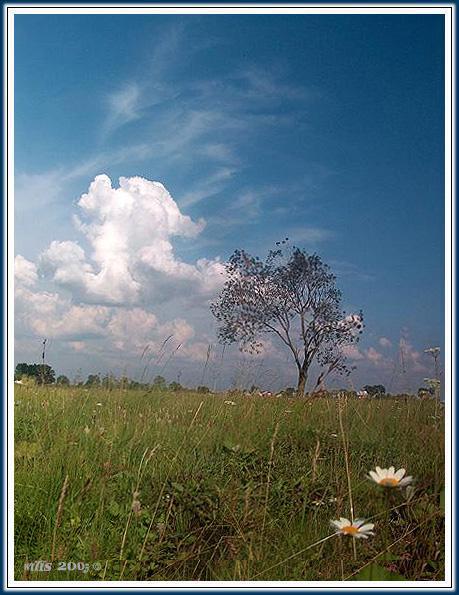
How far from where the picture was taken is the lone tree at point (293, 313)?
A: 284cm

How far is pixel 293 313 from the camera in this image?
289 cm

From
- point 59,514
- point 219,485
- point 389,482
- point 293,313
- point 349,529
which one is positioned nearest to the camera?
point 389,482

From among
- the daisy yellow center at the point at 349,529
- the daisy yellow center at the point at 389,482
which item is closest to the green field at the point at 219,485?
the daisy yellow center at the point at 349,529

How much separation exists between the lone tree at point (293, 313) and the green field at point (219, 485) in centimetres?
21

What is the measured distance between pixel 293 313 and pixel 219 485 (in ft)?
2.46

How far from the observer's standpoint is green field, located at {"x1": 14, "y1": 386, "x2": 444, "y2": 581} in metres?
2.57

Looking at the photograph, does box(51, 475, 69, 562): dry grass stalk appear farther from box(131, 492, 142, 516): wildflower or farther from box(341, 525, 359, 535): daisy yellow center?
box(341, 525, 359, 535): daisy yellow center

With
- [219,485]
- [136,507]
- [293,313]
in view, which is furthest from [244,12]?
[136,507]

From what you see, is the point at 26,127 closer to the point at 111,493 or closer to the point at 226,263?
the point at 226,263

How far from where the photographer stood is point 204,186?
2.87 metres

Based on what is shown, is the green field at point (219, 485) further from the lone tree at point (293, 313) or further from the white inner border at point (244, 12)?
the lone tree at point (293, 313)

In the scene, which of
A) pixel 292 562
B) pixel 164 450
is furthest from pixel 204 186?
pixel 292 562

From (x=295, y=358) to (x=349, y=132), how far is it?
0.96 m

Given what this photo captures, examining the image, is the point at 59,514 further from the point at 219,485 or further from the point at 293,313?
the point at 293,313
